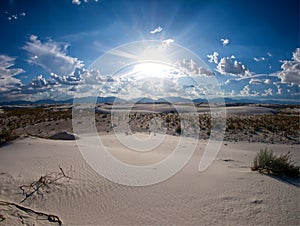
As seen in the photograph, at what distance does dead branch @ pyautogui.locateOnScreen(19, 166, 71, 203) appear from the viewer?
4192mm

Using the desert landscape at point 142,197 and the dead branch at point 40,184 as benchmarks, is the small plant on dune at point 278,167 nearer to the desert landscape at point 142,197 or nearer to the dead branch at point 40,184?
the desert landscape at point 142,197

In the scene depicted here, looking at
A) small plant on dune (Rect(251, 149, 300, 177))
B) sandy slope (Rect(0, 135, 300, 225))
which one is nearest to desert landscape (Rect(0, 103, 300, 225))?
sandy slope (Rect(0, 135, 300, 225))

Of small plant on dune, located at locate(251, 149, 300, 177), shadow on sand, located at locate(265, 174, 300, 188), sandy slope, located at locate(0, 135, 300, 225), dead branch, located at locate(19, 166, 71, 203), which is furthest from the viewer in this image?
small plant on dune, located at locate(251, 149, 300, 177)

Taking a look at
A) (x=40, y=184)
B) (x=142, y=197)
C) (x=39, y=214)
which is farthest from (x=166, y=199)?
(x=40, y=184)

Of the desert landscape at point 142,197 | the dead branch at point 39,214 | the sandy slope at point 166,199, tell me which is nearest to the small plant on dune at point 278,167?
the desert landscape at point 142,197

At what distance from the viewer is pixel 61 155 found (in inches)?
261

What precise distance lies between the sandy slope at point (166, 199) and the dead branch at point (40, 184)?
0.14 metres

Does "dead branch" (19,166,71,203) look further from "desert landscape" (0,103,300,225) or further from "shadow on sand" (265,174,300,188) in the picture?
"shadow on sand" (265,174,300,188)

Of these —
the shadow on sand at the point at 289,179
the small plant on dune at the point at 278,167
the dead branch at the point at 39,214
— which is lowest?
the dead branch at the point at 39,214

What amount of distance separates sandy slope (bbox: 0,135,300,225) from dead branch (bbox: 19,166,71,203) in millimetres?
136

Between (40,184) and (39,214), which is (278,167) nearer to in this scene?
(39,214)

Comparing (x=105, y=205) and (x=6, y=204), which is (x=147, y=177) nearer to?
(x=105, y=205)

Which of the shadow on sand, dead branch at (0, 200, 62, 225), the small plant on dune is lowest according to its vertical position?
dead branch at (0, 200, 62, 225)

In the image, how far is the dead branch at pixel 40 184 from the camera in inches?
165
